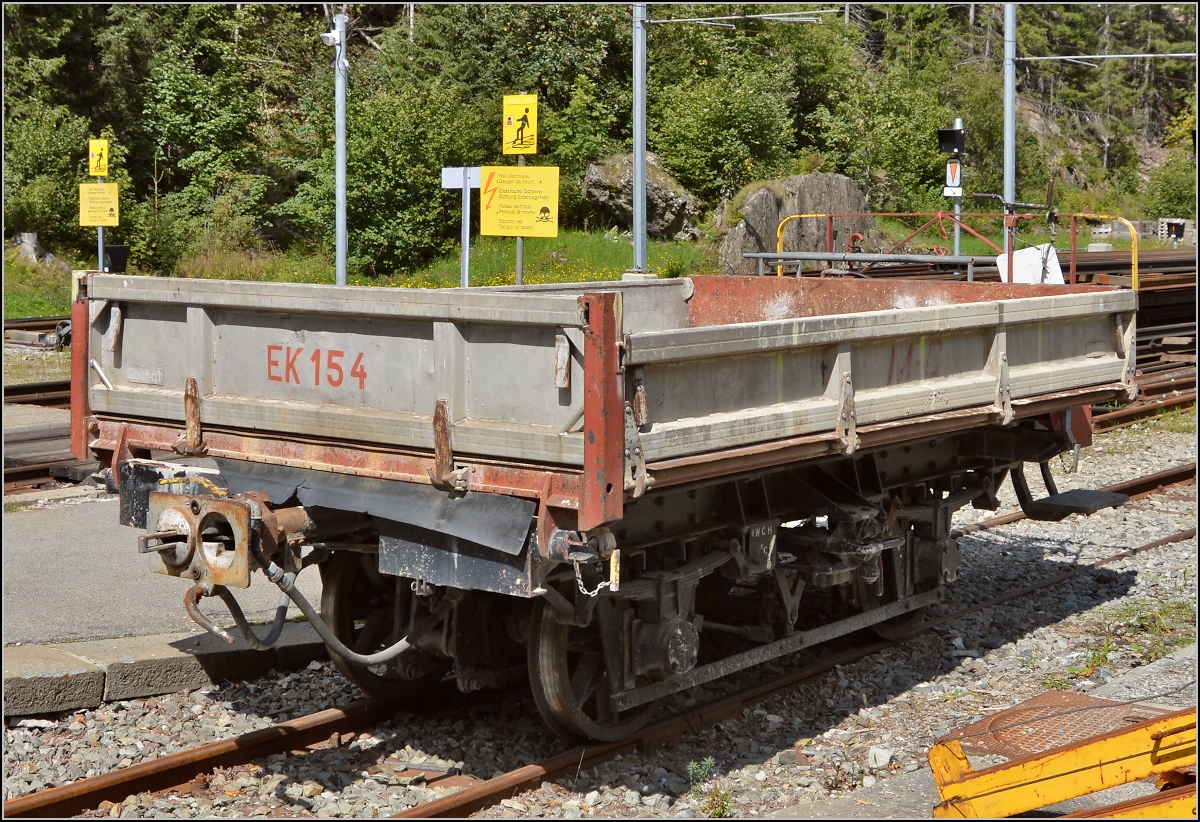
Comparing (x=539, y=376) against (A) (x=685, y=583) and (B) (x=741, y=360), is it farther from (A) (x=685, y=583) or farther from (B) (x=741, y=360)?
(A) (x=685, y=583)

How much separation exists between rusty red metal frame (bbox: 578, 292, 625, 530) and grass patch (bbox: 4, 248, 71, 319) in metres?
21.7

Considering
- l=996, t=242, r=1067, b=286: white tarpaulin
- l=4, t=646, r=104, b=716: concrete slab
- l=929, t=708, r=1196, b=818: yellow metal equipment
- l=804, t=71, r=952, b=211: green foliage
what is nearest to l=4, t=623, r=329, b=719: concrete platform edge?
l=4, t=646, r=104, b=716: concrete slab

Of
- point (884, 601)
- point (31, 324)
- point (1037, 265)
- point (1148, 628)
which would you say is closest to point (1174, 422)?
point (1037, 265)

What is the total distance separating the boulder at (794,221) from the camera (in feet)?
93.0

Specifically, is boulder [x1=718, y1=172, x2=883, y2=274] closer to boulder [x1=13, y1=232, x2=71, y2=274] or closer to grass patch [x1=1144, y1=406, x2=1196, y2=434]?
grass patch [x1=1144, y1=406, x2=1196, y2=434]

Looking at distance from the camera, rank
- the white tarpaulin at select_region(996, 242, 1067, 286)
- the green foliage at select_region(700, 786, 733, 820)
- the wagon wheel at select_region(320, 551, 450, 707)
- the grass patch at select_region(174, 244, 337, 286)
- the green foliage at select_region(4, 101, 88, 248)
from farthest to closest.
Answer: the green foliage at select_region(4, 101, 88, 248) < the grass patch at select_region(174, 244, 337, 286) < the white tarpaulin at select_region(996, 242, 1067, 286) < the wagon wheel at select_region(320, 551, 450, 707) < the green foliage at select_region(700, 786, 733, 820)

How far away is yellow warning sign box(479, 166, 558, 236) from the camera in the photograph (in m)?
14.0

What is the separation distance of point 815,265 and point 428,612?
817 inches

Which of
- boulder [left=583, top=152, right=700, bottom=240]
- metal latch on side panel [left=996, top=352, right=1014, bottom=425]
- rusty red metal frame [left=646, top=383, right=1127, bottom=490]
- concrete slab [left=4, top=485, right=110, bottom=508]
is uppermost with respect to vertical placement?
boulder [left=583, top=152, right=700, bottom=240]

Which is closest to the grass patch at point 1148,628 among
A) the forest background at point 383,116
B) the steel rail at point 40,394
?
the steel rail at point 40,394

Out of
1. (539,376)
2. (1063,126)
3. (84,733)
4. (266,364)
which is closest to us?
(539,376)

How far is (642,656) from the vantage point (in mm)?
5418

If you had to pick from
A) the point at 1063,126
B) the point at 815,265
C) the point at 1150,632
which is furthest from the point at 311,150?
the point at 1063,126

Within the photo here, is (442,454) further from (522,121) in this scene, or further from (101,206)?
(101,206)
